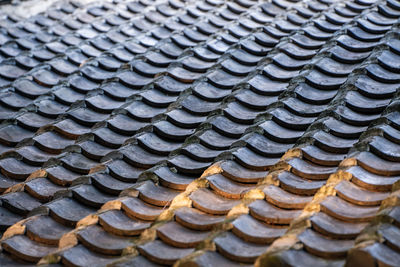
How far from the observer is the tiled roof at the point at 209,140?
123 inches

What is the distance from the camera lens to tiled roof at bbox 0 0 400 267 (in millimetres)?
3113

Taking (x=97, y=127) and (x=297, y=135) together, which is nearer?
(x=297, y=135)

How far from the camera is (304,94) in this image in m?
4.48

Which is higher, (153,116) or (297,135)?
(297,135)

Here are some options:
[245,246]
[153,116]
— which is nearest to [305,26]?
[153,116]

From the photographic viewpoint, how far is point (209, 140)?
4184 millimetres

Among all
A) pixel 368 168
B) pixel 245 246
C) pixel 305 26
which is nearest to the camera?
pixel 245 246

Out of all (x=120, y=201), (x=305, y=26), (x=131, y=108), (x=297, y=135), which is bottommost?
(x=120, y=201)

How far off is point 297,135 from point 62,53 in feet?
9.98

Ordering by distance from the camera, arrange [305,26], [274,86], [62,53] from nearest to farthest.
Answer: [274,86] < [305,26] < [62,53]

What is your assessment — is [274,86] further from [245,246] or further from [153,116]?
[245,246]

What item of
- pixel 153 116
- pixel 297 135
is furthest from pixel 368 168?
pixel 153 116

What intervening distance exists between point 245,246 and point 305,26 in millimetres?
3252

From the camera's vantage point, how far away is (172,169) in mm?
3951
